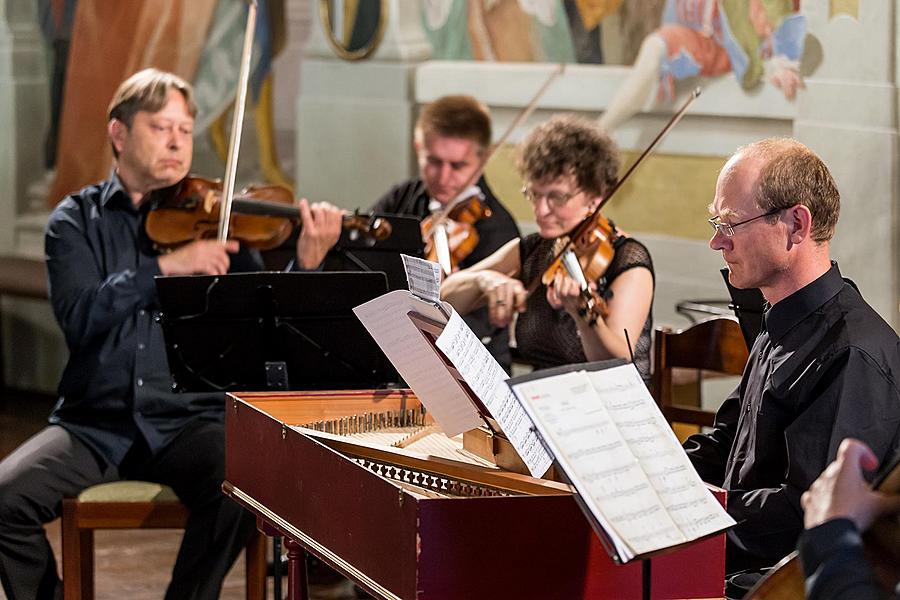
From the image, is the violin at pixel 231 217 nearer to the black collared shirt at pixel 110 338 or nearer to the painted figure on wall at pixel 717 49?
the black collared shirt at pixel 110 338

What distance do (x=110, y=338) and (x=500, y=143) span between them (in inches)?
68.3

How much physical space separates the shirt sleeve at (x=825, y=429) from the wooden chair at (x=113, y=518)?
5.30 feet

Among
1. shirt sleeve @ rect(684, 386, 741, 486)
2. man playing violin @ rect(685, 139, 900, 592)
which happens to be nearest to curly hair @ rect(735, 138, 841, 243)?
man playing violin @ rect(685, 139, 900, 592)

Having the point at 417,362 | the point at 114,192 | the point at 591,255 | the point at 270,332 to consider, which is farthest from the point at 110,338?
the point at 417,362

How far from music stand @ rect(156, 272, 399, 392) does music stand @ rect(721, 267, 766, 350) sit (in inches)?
34.1

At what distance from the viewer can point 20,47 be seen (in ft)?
23.6

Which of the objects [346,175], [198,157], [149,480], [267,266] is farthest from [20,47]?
[149,480]

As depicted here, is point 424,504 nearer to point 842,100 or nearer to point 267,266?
point 267,266

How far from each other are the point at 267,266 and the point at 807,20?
80.3 inches

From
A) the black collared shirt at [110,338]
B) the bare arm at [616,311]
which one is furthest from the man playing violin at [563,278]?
the black collared shirt at [110,338]

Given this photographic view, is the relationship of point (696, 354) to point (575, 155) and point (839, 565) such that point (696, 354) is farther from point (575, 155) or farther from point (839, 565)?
point (839, 565)

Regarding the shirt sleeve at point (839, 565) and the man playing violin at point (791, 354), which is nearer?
the shirt sleeve at point (839, 565)

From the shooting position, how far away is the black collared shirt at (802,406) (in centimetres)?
243

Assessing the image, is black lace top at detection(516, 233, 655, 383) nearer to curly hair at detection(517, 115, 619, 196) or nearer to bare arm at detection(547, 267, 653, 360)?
bare arm at detection(547, 267, 653, 360)
